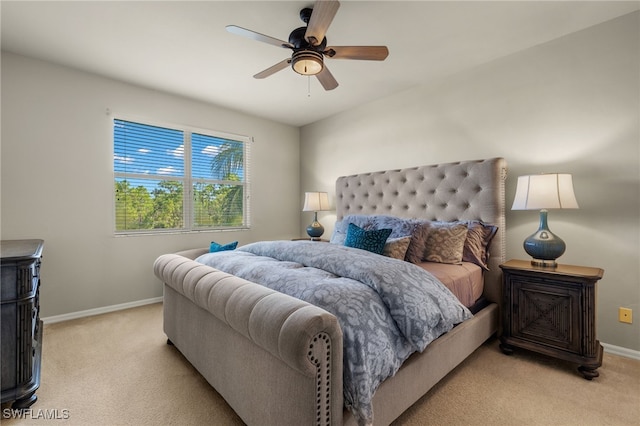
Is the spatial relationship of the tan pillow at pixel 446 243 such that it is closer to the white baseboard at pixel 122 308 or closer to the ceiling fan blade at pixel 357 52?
the white baseboard at pixel 122 308

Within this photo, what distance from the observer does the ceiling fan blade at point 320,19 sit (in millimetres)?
1526

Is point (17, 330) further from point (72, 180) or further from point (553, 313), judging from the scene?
point (553, 313)

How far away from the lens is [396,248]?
7.60ft

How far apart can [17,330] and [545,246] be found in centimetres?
338

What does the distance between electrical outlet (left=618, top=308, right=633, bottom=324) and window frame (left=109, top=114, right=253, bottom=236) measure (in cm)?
392

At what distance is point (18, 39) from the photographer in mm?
2395

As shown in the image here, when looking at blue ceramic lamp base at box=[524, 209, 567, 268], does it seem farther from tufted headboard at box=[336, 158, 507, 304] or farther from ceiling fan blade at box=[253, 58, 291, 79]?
ceiling fan blade at box=[253, 58, 291, 79]

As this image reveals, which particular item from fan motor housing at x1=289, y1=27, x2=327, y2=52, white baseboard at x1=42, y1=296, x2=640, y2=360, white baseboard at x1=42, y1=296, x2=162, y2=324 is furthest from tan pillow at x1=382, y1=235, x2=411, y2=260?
white baseboard at x1=42, y1=296, x2=162, y2=324

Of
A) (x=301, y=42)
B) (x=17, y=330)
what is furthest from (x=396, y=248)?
(x=17, y=330)

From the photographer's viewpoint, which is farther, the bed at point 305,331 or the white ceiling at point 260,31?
the white ceiling at point 260,31

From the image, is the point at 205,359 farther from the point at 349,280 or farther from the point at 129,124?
the point at 129,124

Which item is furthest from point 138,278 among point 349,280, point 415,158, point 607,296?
point 607,296

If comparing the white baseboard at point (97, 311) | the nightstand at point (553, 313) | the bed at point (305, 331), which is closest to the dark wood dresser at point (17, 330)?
the bed at point (305, 331)

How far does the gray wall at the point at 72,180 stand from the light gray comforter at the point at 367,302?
203 cm
